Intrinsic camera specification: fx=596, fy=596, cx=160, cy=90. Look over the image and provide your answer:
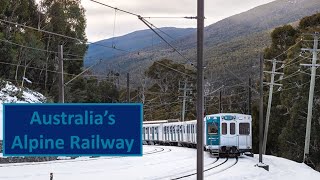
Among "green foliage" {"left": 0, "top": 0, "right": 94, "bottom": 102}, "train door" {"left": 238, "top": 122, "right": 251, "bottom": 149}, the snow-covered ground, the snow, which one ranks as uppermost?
"green foliage" {"left": 0, "top": 0, "right": 94, "bottom": 102}

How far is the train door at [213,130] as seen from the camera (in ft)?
124

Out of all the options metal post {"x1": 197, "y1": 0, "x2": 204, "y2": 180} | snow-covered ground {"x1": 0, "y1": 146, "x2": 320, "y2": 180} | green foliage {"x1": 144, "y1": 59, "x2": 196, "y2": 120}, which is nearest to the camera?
metal post {"x1": 197, "y1": 0, "x2": 204, "y2": 180}

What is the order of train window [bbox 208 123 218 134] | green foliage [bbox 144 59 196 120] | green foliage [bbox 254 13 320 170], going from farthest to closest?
green foliage [bbox 144 59 196 120] → green foliage [bbox 254 13 320 170] → train window [bbox 208 123 218 134]

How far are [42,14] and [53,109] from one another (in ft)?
155

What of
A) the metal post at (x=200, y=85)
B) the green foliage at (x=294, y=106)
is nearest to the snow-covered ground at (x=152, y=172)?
the metal post at (x=200, y=85)

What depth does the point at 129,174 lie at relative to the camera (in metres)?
24.8

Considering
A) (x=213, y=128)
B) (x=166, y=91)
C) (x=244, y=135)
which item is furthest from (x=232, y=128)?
(x=166, y=91)

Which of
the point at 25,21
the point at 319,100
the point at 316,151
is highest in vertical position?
the point at 25,21

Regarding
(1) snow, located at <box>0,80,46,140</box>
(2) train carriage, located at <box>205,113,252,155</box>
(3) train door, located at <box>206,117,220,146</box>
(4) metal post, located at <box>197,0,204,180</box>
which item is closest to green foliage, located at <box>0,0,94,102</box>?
(1) snow, located at <box>0,80,46,140</box>

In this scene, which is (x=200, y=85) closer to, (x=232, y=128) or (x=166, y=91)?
(x=232, y=128)

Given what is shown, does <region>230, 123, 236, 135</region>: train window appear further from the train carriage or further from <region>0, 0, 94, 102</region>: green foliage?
<region>0, 0, 94, 102</region>: green foliage

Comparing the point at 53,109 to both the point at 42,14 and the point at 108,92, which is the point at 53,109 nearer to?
the point at 42,14

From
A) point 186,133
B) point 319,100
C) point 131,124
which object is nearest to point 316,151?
point 319,100

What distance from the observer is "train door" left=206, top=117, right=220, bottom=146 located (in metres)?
37.9
